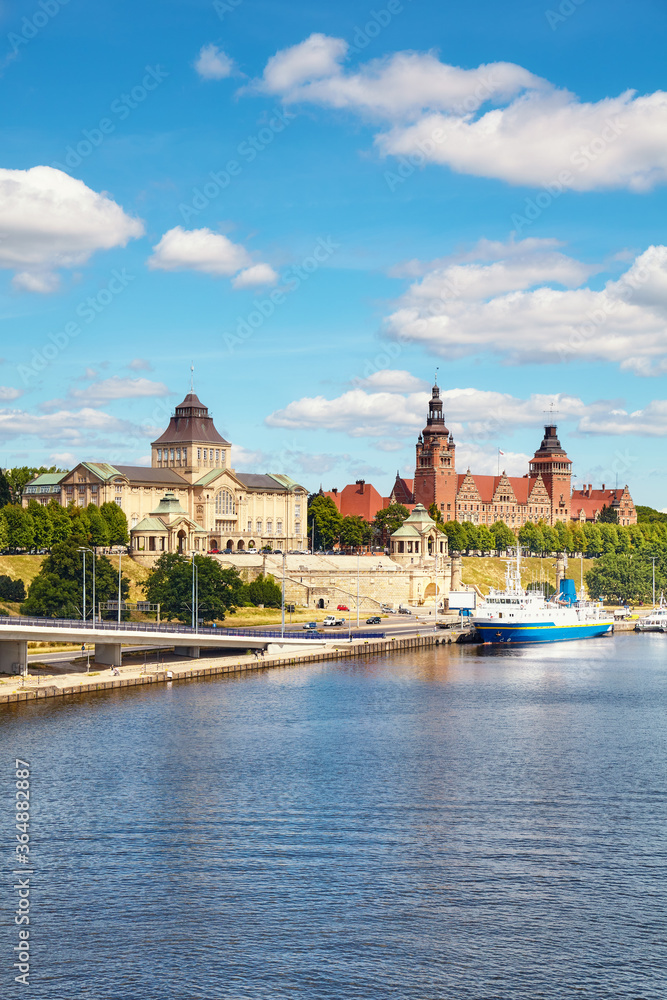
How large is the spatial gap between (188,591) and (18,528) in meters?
33.7

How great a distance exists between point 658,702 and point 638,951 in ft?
173

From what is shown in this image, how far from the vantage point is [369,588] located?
176 meters

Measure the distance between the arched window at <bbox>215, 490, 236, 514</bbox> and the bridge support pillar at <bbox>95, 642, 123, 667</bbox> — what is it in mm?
84366

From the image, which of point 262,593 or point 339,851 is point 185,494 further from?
point 339,851

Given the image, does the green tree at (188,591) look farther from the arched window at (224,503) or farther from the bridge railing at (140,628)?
the arched window at (224,503)

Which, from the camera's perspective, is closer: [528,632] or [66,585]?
[66,585]

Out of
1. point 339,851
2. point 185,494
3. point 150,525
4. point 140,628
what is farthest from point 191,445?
point 339,851

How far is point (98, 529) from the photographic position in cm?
15762

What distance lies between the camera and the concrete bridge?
93913mm

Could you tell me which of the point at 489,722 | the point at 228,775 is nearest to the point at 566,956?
the point at 228,775

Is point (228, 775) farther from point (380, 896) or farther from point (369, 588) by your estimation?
point (369, 588)

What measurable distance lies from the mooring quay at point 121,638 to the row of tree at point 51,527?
40.4 metres

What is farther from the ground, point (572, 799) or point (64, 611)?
point (64, 611)

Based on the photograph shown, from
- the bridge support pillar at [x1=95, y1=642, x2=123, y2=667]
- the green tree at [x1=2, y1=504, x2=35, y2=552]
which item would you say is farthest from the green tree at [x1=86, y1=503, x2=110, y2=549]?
the bridge support pillar at [x1=95, y1=642, x2=123, y2=667]
